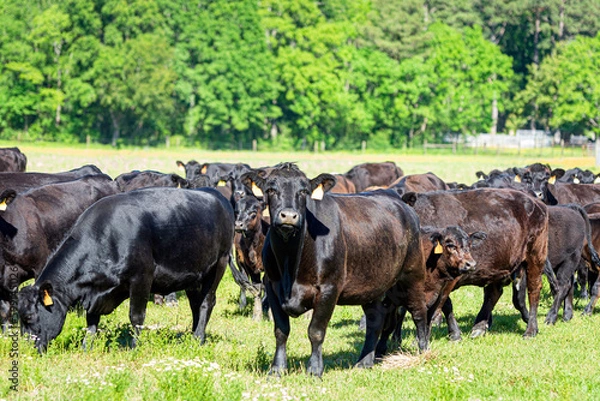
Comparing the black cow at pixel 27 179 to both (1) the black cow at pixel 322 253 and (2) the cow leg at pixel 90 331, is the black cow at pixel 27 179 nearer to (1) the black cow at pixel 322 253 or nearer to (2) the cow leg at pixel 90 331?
(2) the cow leg at pixel 90 331

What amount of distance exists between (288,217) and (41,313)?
9.32 feet

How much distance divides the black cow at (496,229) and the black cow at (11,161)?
12.7 metres

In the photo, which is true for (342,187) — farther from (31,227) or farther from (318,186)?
(318,186)

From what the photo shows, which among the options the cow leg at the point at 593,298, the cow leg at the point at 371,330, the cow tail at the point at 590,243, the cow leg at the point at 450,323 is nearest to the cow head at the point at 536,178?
the cow tail at the point at 590,243

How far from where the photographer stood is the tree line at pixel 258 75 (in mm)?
74562

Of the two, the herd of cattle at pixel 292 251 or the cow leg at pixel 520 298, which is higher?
the herd of cattle at pixel 292 251

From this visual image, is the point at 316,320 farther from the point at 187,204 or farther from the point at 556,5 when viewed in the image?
the point at 556,5

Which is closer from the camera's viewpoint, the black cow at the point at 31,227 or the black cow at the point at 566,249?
the black cow at the point at 31,227

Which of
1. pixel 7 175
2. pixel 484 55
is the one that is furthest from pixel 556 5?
pixel 7 175

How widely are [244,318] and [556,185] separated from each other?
9319 mm

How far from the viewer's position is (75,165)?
4706cm

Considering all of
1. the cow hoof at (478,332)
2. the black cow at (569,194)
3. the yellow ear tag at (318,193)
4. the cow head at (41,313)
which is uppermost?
the yellow ear tag at (318,193)

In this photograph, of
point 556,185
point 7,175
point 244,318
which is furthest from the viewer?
point 556,185

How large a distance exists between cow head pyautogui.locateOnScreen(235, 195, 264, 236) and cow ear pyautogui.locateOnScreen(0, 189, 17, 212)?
3.38 metres
